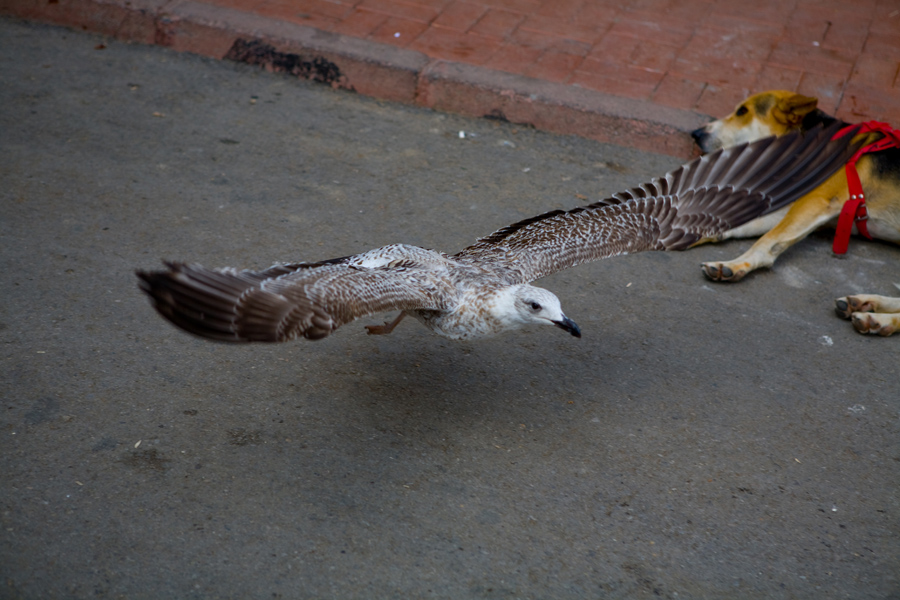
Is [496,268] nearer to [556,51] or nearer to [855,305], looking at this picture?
[855,305]

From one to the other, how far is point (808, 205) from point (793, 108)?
68cm

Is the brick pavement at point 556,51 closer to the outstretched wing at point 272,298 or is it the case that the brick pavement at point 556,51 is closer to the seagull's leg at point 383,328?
the seagull's leg at point 383,328

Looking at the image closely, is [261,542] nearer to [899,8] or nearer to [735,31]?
[735,31]

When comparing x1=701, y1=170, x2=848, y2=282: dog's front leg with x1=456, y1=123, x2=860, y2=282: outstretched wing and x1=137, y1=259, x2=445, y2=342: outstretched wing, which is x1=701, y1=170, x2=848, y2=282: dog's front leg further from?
x1=137, y1=259, x2=445, y2=342: outstretched wing

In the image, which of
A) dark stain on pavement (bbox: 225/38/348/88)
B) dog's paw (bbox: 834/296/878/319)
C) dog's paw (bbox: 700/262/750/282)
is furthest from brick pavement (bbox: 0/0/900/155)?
dog's paw (bbox: 834/296/878/319)

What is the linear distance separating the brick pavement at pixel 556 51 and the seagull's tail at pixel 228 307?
3.70 m

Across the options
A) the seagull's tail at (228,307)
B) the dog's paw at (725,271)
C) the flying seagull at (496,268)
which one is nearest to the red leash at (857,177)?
the flying seagull at (496,268)

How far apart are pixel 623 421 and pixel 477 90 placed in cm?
335

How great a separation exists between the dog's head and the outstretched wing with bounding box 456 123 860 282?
51cm

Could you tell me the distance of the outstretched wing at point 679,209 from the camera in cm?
400

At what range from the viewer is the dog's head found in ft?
16.9

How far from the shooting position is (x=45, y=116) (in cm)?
545

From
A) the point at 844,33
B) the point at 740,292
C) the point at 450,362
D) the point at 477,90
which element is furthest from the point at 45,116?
the point at 844,33

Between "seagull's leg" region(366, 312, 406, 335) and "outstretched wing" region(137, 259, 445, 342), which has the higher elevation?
"outstretched wing" region(137, 259, 445, 342)
